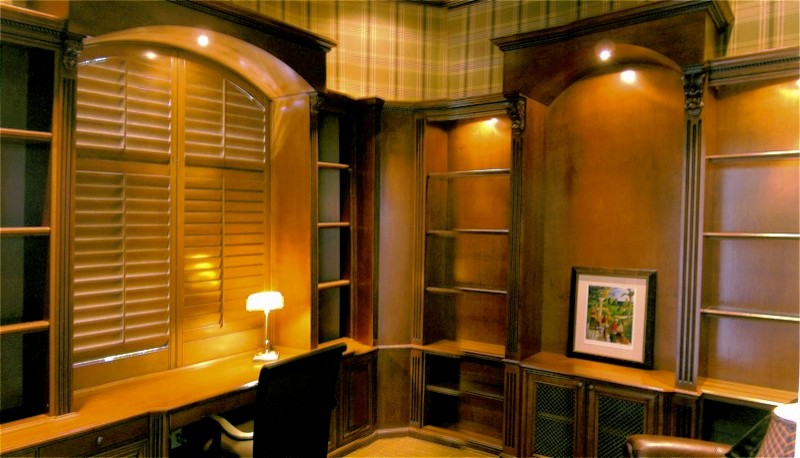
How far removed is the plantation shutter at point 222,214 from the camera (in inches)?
128

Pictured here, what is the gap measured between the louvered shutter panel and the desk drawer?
538 millimetres

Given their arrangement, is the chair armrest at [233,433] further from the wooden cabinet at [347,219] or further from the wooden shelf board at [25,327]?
the wooden cabinet at [347,219]

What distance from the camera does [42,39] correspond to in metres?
2.38

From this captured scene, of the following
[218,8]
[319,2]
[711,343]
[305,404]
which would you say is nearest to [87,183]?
[218,8]

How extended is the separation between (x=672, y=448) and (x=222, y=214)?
9.26 feet

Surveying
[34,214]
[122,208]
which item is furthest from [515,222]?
[34,214]

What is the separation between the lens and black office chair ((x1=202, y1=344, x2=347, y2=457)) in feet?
7.72

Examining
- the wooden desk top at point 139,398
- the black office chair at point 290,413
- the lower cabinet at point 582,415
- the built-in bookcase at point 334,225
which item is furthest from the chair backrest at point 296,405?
the lower cabinet at point 582,415

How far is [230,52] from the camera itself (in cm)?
328

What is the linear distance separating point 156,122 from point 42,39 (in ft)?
2.48

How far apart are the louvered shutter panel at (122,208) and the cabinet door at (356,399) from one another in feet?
4.14

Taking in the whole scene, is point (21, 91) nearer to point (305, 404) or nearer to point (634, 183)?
point (305, 404)

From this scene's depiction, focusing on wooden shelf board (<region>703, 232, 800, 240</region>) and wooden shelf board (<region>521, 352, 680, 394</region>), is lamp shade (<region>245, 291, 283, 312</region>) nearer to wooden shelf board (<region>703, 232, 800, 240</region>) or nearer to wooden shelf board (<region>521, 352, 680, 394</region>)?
wooden shelf board (<region>521, 352, 680, 394</region>)

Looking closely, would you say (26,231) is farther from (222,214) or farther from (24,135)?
(222,214)
